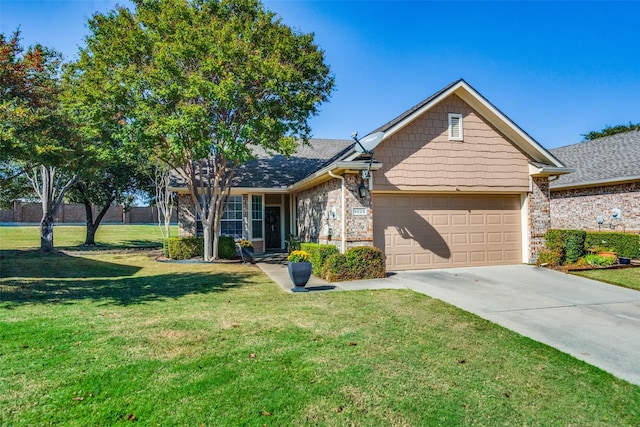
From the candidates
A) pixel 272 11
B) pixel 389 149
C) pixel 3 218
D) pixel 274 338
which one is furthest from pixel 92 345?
pixel 3 218

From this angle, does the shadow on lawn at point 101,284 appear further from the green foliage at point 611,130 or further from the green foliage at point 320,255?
the green foliage at point 611,130

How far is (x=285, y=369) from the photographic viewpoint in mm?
4211

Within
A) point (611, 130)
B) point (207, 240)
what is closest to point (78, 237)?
point (207, 240)

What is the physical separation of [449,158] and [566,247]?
4452 mm

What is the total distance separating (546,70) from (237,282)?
13.9m

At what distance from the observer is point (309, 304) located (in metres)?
7.30

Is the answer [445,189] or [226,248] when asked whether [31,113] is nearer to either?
[226,248]

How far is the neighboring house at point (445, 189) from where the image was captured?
11195mm

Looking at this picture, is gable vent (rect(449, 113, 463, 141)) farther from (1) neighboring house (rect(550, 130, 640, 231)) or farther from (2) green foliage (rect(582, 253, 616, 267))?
(1) neighboring house (rect(550, 130, 640, 231))

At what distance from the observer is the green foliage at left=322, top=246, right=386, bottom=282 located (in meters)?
9.88

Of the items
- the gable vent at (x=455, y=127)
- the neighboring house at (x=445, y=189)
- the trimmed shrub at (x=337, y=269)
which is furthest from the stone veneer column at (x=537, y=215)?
the trimmed shrub at (x=337, y=269)

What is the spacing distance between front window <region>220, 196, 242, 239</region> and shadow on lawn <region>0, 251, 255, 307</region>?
4735 millimetres

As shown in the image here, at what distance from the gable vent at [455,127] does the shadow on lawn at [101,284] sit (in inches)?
290

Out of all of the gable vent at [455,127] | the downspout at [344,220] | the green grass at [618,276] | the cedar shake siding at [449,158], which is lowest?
the green grass at [618,276]
